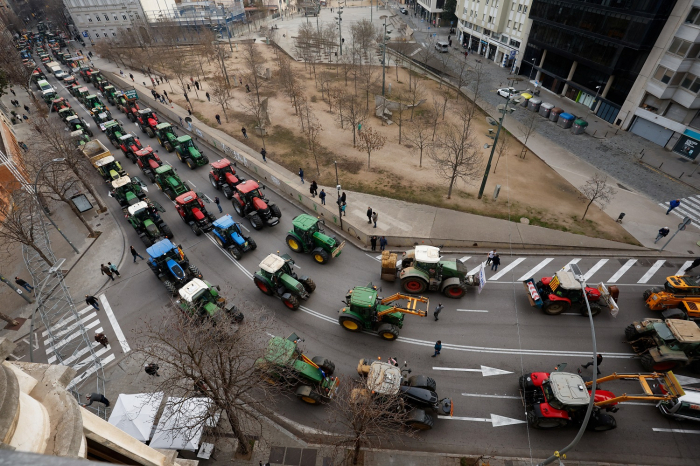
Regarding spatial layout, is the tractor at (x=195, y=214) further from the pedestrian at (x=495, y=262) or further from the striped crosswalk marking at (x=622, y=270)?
the striped crosswalk marking at (x=622, y=270)

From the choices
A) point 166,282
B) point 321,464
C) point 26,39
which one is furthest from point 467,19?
point 26,39

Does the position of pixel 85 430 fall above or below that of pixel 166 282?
above

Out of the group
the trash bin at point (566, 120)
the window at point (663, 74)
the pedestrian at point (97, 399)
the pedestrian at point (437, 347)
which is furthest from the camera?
the trash bin at point (566, 120)

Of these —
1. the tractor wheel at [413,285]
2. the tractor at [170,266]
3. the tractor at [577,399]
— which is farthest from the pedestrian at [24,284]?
the tractor at [577,399]

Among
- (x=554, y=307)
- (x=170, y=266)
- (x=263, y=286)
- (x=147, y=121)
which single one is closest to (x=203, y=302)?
(x=263, y=286)

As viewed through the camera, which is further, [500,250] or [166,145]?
[166,145]

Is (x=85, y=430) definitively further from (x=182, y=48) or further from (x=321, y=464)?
(x=182, y=48)
